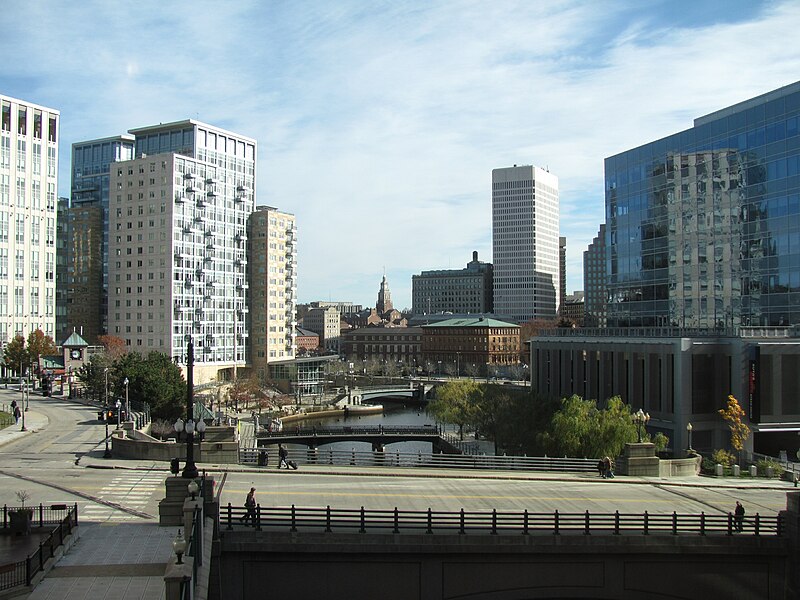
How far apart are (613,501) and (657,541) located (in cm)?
732

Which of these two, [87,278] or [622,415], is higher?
[87,278]

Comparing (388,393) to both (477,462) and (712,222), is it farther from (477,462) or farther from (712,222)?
(477,462)

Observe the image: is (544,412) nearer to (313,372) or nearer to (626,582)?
(626,582)

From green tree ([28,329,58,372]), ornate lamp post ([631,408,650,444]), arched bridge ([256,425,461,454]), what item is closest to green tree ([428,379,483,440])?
arched bridge ([256,425,461,454])

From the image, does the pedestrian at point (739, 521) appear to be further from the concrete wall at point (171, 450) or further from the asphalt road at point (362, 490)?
the concrete wall at point (171, 450)

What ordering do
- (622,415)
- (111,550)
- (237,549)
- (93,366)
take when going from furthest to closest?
1. (93,366)
2. (622,415)
3. (237,549)
4. (111,550)

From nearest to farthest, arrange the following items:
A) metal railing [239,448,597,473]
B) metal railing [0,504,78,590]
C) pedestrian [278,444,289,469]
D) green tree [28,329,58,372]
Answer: metal railing [0,504,78,590] → pedestrian [278,444,289,469] → metal railing [239,448,597,473] → green tree [28,329,58,372]

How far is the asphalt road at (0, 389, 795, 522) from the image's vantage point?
3272 centimetres

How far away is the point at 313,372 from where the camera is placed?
148125mm

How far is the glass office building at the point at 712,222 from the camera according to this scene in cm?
6919

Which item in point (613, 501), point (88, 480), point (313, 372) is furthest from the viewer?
point (313, 372)

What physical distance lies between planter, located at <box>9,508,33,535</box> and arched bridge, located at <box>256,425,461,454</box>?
5348 centimetres

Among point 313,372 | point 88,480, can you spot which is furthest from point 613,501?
point 313,372

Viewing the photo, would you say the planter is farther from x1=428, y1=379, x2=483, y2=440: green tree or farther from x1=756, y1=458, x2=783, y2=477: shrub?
x1=428, y1=379, x2=483, y2=440: green tree
